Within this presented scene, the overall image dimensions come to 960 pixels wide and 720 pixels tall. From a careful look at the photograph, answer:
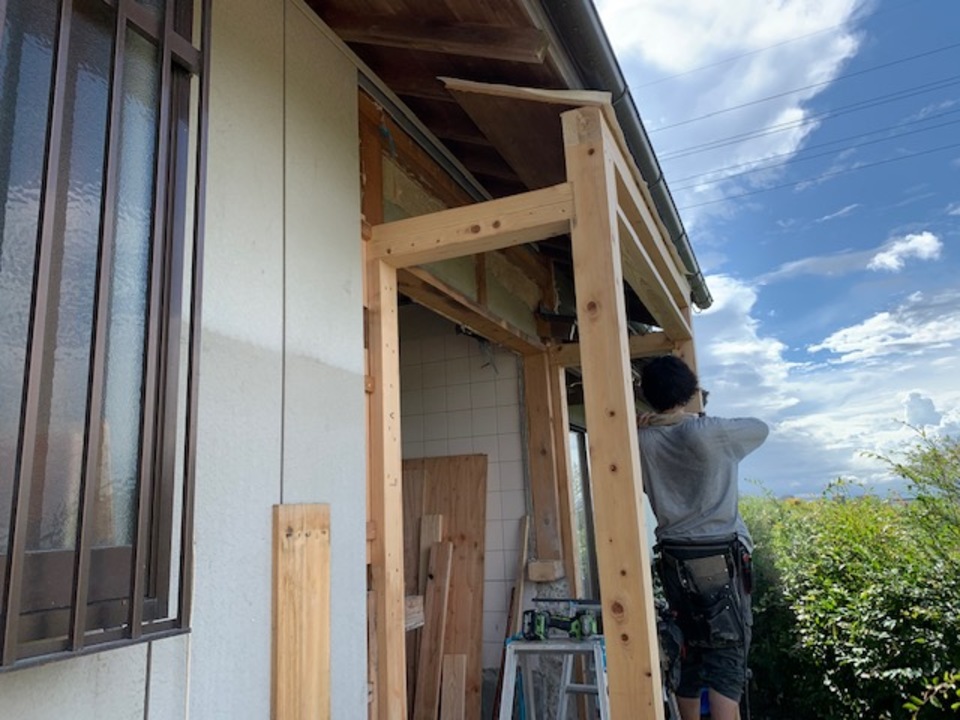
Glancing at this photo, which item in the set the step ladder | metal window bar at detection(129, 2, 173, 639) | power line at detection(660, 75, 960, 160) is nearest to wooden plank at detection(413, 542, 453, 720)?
the step ladder

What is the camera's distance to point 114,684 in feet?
4.05

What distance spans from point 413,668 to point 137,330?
3.20 m

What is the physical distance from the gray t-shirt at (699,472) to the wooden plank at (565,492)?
1155 mm

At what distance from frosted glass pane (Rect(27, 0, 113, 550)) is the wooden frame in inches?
45.1

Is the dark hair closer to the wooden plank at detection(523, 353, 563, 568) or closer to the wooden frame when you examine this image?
the wooden frame

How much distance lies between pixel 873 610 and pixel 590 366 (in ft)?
8.27

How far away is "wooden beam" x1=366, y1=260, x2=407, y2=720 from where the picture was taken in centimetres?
213

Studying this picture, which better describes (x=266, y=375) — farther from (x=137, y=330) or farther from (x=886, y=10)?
(x=886, y=10)

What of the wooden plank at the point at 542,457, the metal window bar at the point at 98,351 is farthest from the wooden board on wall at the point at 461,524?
the metal window bar at the point at 98,351

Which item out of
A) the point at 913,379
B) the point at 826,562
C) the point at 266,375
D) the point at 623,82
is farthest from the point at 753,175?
the point at 266,375

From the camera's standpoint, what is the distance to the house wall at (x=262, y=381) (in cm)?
137

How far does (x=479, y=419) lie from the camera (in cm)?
434

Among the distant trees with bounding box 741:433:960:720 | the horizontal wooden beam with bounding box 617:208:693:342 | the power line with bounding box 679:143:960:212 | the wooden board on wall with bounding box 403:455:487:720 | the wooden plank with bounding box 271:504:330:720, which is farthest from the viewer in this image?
the power line with bounding box 679:143:960:212

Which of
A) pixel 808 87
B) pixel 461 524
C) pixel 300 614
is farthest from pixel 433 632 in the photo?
pixel 808 87
